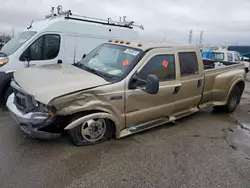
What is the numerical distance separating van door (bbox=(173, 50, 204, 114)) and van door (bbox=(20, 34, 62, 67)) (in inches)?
150

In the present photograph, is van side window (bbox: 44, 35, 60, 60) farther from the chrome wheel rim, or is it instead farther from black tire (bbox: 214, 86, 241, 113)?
black tire (bbox: 214, 86, 241, 113)

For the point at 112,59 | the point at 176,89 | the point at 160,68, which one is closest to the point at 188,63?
the point at 176,89

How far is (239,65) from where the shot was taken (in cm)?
625

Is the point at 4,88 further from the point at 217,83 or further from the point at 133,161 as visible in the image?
the point at 217,83

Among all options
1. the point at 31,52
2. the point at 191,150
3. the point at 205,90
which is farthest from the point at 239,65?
the point at 31,52

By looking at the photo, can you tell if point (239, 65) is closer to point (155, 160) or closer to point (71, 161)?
point (155, 160)

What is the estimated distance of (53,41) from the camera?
6.69 m

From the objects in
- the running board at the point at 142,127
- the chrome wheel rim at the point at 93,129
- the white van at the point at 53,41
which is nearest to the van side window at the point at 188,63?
the running board at the point at 142,127

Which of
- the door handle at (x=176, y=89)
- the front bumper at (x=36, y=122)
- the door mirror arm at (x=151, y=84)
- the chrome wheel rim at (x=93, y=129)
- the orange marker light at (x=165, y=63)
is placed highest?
the orange marker light at (x=165, y=63)

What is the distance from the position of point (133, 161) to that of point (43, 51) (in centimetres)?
447

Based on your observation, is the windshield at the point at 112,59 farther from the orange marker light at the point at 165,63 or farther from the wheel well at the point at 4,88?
the wheel well at the point at 4,88

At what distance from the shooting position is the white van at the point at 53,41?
584cm

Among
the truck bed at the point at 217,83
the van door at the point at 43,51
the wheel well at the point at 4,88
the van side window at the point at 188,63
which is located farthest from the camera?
the van door at the point at 43,51

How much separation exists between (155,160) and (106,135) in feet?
3.09
